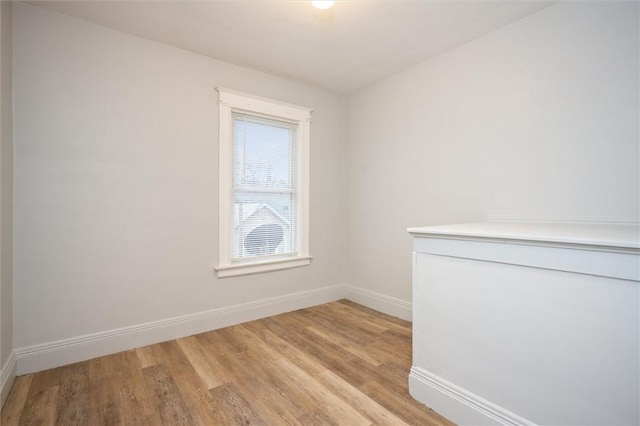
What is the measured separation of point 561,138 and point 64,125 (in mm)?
3505

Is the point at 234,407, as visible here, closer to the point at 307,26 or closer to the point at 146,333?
the point at 146,333

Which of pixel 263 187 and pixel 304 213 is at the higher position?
pixel 263 187

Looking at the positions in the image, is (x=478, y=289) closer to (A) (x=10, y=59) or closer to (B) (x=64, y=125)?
(B) (x=64, y=125)

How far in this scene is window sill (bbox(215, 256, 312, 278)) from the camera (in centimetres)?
286

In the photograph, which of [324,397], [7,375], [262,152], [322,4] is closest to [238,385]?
[324,397]

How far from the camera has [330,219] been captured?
3658 mm

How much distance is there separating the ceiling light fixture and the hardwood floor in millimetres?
2503

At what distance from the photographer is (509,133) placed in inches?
89.4

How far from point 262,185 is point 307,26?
59.9 inches

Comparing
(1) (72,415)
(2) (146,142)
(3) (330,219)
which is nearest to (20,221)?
(2) (146,142)

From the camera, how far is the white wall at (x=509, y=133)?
1835 mm

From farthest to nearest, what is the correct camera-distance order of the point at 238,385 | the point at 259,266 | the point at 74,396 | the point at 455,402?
the point at 259,266, the point at 238,385, the point at 74,396, the point at 455,402

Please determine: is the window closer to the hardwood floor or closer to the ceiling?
the ceiling

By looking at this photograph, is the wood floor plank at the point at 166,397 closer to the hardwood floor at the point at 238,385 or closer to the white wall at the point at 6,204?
the hardwood floor at the point at 238,385
